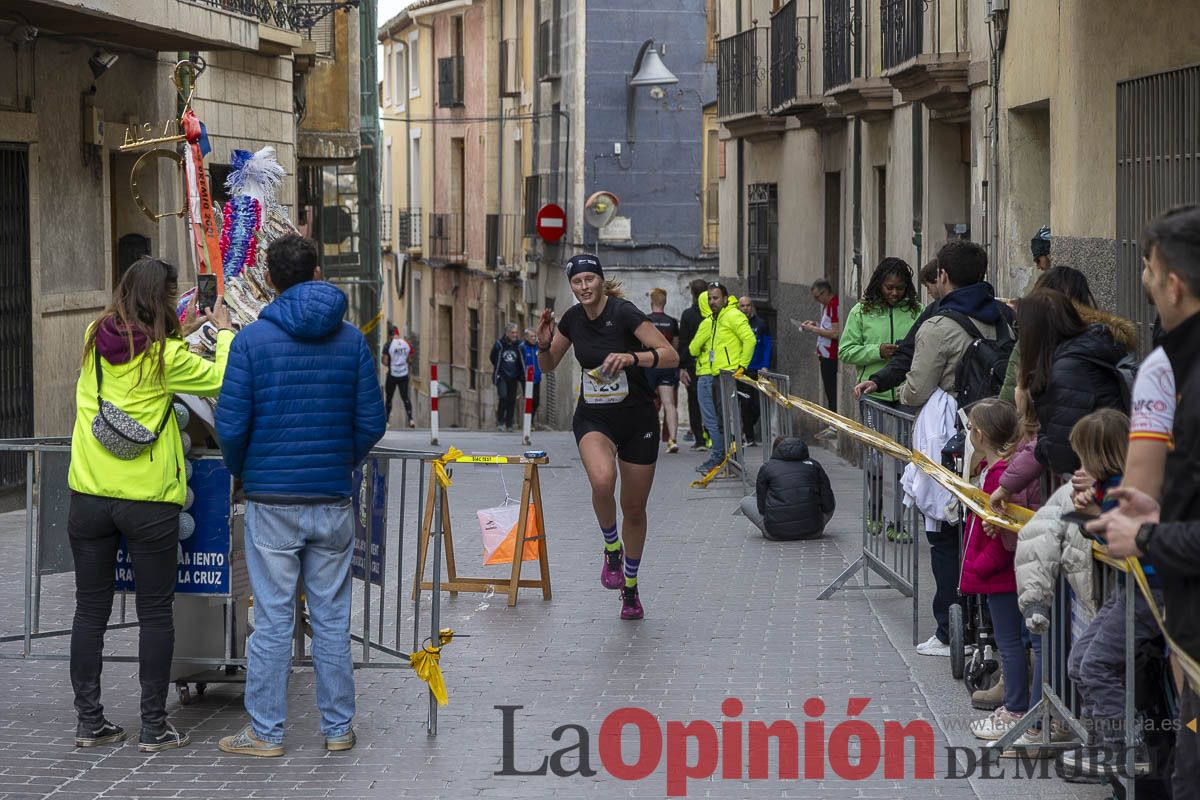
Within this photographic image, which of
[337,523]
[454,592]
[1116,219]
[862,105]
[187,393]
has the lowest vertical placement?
[454,592]

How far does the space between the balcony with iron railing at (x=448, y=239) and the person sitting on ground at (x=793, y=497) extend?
31750 mm

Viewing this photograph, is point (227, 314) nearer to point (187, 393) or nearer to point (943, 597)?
point (187, 393)

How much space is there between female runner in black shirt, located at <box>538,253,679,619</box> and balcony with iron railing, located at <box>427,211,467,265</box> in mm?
34626

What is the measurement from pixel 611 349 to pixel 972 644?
2.71 meters

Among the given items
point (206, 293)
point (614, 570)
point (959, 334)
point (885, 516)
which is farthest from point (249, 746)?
point (959, 334)

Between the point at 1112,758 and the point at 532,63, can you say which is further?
the point at 532,63

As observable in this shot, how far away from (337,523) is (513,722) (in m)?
1.20

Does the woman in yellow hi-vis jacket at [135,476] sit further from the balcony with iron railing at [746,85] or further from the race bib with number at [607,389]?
the balcony with iron railing at [746,85]

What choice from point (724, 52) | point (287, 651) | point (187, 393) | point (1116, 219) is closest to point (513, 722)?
point (287, 651)

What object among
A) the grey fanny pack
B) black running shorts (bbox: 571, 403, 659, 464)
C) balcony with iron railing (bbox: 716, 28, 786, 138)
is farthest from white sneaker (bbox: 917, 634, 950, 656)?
balcony with iron railing (bbox: 716, 28, 786, 138)

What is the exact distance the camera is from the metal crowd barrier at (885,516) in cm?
951

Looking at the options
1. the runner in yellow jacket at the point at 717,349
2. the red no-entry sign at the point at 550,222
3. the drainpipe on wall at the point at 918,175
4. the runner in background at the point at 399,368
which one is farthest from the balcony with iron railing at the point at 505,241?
the drainpipe on wall at the point at 918,175

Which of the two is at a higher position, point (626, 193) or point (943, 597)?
point (626, 193)

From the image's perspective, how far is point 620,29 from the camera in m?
31.8
